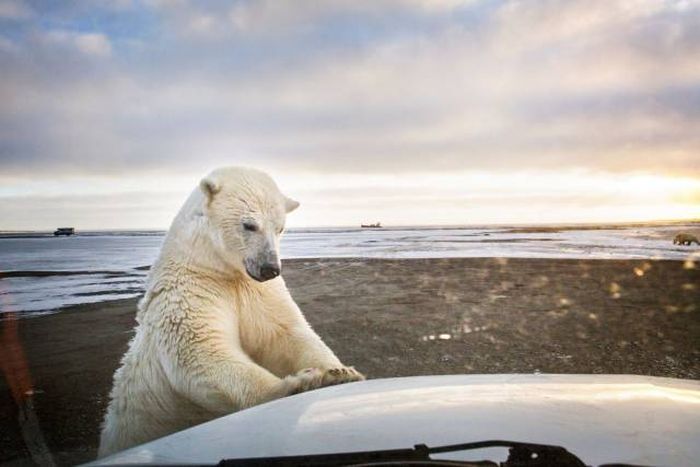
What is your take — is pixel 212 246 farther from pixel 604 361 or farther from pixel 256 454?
Answer: pixel 604 361

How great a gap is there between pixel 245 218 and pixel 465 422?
209cm

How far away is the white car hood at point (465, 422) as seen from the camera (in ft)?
4.17

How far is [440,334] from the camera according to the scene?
6.68 m

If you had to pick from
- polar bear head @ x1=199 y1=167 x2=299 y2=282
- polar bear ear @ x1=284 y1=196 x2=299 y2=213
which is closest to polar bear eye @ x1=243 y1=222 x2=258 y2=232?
polar bear head @ x1=199 y1=167 x2=299 y2=282

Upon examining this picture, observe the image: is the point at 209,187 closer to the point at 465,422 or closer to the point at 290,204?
the point at 290,204

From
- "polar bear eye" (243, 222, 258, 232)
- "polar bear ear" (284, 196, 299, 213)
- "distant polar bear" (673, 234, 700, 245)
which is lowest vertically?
"distant polar bear" (673, 234, 700, 245)

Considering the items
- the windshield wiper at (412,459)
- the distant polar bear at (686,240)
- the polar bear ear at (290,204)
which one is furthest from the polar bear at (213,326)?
the distant polar bear at (686,240)

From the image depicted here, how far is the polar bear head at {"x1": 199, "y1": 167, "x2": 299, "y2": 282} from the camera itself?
2.96 m

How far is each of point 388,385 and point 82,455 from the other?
2762 millimetres

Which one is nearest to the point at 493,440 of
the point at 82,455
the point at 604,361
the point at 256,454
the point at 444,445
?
the point at 444,445

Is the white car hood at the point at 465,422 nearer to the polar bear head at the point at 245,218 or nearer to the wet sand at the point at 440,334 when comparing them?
the polar bear head at the point at 245,218

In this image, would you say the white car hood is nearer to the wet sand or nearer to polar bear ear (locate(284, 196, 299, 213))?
polar bear ear (locate(284, 196, 299, 213))

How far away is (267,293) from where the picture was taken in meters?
3.16

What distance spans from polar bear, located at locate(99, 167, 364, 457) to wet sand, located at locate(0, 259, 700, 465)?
1158 mm
